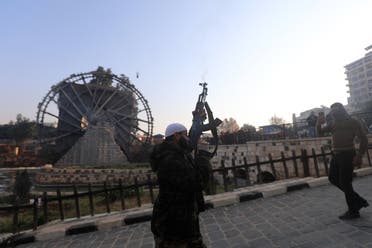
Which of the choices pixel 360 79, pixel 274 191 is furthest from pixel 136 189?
pixel 360 79

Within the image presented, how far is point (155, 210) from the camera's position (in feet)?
7.21

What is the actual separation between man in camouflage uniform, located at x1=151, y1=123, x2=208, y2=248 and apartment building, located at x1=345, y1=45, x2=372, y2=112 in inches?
3154

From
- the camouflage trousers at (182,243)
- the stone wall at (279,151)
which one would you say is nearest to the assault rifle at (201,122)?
the camouflage trousers at (182,243)

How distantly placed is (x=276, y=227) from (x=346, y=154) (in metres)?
1.55

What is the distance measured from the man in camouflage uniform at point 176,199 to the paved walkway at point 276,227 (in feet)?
5.20

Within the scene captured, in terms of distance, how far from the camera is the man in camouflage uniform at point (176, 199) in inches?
80.1

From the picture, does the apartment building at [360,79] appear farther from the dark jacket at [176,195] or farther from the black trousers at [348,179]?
the dark jacket at [176,195]

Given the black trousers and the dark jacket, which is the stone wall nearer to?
the black trousers

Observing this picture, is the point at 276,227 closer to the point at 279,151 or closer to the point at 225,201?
the point at 225,201

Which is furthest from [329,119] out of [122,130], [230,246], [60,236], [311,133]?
[122,130]

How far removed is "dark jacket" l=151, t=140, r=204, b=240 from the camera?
6.66ft

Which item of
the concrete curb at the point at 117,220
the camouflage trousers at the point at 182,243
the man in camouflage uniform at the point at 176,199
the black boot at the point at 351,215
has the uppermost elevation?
the man in camouflage uniform at the point at 176,199

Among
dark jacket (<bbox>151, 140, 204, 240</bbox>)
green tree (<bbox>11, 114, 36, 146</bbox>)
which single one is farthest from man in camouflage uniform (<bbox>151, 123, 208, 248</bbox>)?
green tree (<bbox>11, 114, 36, 146</bbox>)

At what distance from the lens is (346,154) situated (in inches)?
140
